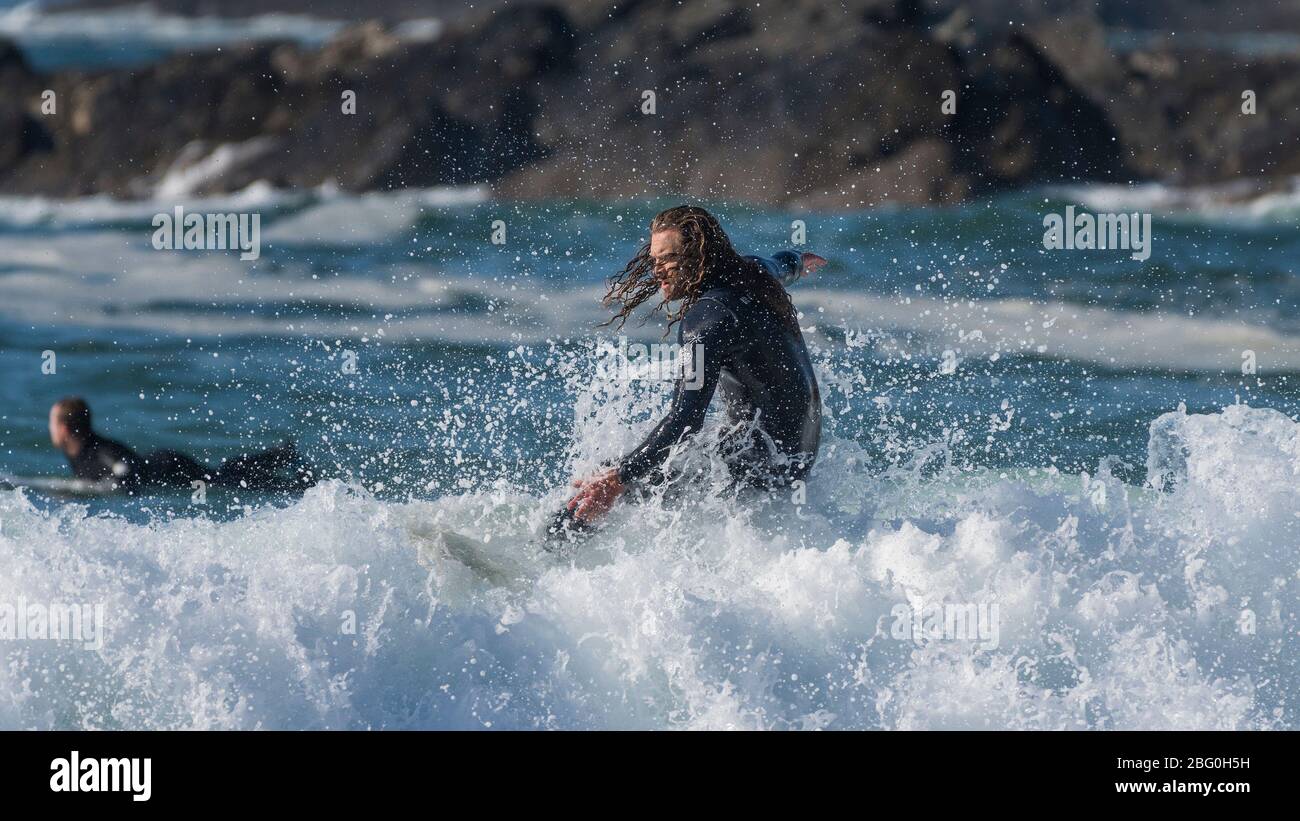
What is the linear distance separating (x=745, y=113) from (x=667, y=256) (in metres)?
11.0

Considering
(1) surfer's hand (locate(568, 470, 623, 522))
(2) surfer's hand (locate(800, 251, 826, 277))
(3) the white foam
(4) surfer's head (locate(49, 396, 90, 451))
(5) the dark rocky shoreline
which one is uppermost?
(5) the dark rocky shoreline

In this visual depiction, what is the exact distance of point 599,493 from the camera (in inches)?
227

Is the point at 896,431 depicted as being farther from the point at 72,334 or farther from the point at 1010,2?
the point at 1010,2

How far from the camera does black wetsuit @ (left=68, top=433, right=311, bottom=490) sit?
950cm

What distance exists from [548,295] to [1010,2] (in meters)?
8.23

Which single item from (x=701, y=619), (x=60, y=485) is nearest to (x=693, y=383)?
(x=701, y=619)

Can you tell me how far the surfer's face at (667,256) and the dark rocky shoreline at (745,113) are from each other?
10.1 m

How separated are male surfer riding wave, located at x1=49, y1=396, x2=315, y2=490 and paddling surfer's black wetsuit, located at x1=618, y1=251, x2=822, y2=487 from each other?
4271mm

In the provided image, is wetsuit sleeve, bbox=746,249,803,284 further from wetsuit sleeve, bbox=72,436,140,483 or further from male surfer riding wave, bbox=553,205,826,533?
wetsuit sleeve, bbox=72,436,140,483

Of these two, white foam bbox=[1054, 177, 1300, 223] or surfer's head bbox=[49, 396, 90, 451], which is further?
white foam bbox=[1054, 177, 1300, 223]

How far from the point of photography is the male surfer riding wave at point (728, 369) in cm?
573

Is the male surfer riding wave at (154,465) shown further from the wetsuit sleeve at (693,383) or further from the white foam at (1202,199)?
the white foam at (1202,199)

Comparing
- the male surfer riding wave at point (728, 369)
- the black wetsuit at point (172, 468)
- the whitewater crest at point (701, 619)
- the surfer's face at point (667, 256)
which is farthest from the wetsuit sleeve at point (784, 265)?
the black wetsuit at point (172, 468)

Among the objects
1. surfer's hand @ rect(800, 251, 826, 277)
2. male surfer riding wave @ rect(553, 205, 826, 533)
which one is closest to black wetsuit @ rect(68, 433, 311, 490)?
male surfer riding wave @ rect(553, 205, 826, 533)
